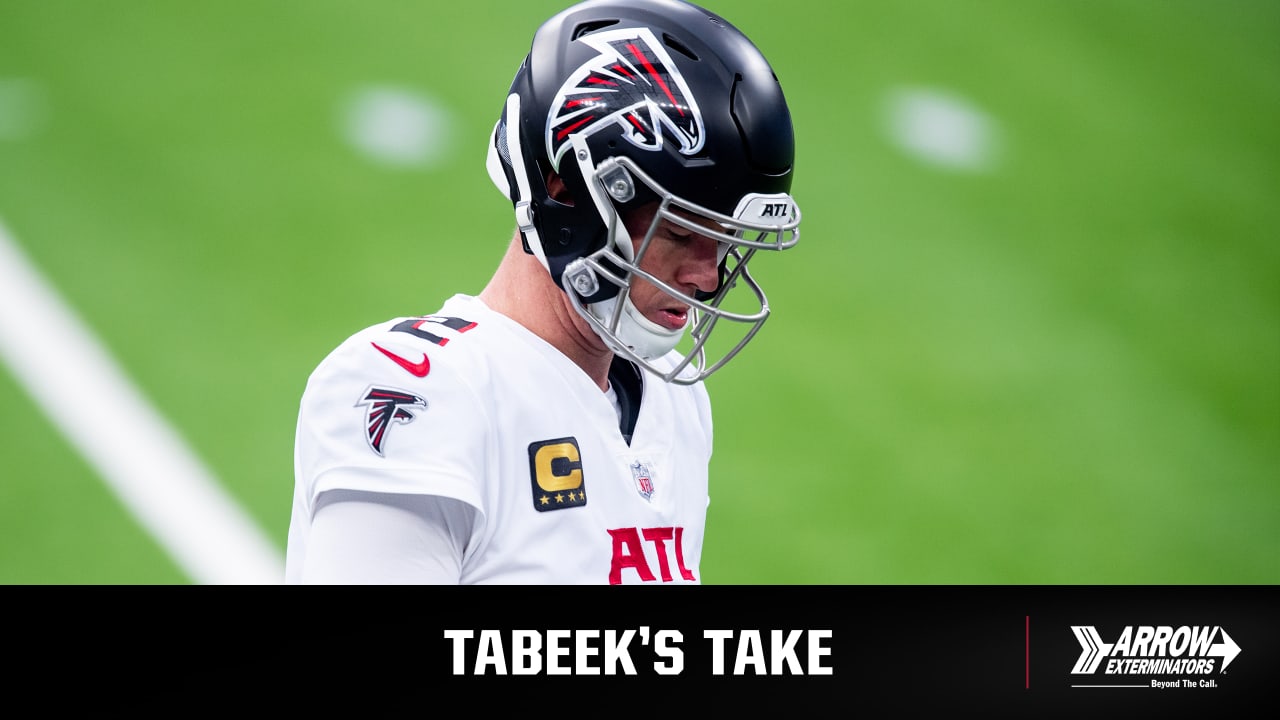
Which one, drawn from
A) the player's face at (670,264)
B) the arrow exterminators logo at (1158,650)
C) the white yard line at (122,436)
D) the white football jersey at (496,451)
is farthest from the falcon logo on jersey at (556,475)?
the white yard line at (122,436)

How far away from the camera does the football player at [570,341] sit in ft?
5.80

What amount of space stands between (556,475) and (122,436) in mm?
3133

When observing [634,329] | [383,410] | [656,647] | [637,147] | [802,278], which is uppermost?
[802,278]

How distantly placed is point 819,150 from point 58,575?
11.2ft

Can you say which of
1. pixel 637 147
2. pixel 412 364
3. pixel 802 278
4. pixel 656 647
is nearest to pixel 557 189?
pixel 637 147

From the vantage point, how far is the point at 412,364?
6.10ft

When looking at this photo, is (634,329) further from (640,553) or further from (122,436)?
(122,436)

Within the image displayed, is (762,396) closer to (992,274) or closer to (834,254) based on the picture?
(834,254)

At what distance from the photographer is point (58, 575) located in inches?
164

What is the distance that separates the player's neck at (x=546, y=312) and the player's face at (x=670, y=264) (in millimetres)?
121

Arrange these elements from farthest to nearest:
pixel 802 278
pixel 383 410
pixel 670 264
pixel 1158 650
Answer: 1. pixel 802 278
2. pixel 670 264
3. pixel 1158 650
4. pixel 383 410

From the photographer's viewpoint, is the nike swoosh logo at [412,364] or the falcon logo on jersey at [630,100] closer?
the nike swoosh logo at [412,364]

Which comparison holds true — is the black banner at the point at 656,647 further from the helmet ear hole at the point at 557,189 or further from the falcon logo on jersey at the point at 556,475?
the helmet ear hole at the point at 557,189

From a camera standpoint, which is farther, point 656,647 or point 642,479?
point 642,479
